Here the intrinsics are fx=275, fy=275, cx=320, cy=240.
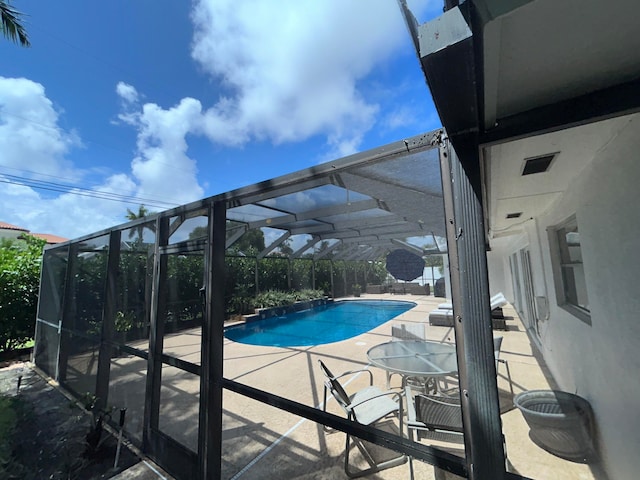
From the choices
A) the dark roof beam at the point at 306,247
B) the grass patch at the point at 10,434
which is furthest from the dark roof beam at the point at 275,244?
the grass patch at the point at 10,434

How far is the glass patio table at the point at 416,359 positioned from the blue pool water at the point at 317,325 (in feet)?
12.4

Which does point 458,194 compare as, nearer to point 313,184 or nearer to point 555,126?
point 555,126

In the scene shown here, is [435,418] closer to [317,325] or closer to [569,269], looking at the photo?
[569,269]

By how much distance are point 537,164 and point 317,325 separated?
32.4 ft

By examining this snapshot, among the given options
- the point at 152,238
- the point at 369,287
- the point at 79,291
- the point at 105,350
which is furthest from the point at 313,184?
the point at 369,287

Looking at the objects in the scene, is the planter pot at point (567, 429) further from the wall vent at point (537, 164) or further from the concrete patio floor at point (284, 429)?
the wall vent at point (537, 164)

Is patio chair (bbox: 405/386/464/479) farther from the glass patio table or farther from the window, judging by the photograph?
the window

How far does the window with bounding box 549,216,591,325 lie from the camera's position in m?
2.69

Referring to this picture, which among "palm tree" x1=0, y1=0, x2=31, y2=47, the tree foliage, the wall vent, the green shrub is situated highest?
"palm tree" x1=0, y1=0, x2=31, y2=47

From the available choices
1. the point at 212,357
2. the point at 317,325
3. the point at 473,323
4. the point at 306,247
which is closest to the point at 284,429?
the point at 212,357

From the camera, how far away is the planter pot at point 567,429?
2213 millimetres

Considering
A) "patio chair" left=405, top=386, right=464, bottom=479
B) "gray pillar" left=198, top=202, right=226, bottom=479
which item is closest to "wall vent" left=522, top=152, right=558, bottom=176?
"patio chair" left=405, top=386, right=464, bottom=479

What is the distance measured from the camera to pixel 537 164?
188 centimetres

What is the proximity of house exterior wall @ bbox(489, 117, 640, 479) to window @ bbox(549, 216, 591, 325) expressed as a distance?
8.5 inches
